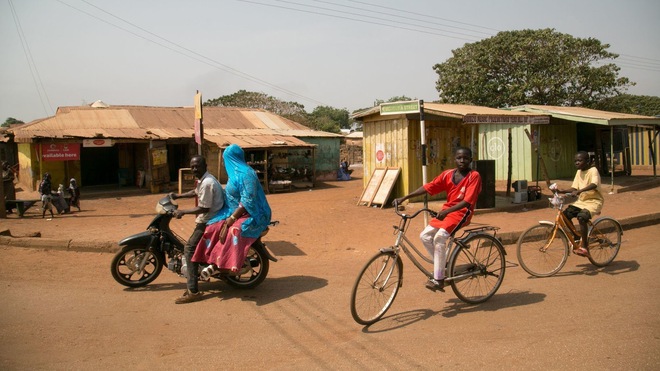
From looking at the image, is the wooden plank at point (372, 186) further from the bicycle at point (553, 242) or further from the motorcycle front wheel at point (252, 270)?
the motorcycle front wheel at point (252, 270)

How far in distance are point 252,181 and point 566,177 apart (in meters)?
18.8

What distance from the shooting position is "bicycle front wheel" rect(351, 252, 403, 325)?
484 cm

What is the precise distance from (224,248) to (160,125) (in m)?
19.1

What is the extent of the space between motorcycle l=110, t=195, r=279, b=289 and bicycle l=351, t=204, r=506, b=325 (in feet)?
5.29

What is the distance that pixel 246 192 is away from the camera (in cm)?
589

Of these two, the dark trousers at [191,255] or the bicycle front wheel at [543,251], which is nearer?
the dark trousers at [191,255]

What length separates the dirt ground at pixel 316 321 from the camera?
416 centimetres

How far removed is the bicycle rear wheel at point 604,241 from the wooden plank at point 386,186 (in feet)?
23.2

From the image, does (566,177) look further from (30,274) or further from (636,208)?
(30,274)

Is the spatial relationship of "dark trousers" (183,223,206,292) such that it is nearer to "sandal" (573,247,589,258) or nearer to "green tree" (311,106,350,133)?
"sandal" (573,247,589,258)

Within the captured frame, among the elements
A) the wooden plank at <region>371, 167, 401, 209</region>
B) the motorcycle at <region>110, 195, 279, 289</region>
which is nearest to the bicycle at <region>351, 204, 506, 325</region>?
the motorcycle at <region>110, 195, 279, 289</region>

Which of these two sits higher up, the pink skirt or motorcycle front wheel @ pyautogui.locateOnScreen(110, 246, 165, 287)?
the pink skirt

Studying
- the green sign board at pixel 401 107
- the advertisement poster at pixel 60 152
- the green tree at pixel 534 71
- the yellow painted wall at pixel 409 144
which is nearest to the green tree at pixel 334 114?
the green tree at pixel 534 71

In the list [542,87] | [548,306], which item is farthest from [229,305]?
[542,87]
